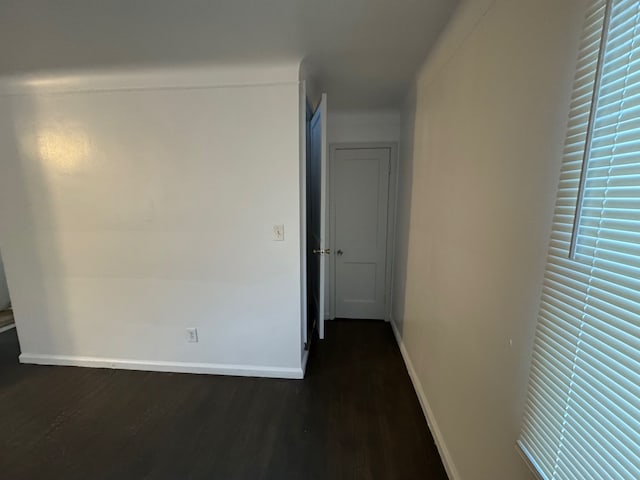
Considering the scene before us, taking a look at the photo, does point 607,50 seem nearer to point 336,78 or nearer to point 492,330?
point 492,330

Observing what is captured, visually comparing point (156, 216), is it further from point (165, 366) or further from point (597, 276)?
point (597, 276)

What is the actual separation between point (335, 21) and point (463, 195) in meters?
1.13

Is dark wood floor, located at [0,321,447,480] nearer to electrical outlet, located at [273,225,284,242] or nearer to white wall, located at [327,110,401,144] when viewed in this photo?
electrical outlet, located at [273,225,284,242]

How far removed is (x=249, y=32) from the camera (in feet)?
5.02

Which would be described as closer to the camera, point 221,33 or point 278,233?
point 221,33

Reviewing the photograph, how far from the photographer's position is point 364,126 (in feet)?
9.66

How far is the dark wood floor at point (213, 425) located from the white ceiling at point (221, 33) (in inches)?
93.3

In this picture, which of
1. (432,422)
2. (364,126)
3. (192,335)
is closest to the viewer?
(432,422)

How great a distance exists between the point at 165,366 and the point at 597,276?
9.05 ft

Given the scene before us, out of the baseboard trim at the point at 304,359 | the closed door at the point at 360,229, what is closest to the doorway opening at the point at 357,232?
the closed door at the point at 360,229

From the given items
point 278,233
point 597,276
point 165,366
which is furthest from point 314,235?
point 597,276

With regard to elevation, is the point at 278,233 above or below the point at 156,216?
below

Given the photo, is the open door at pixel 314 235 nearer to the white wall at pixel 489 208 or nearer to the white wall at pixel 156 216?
the white wall at pixel 156 216

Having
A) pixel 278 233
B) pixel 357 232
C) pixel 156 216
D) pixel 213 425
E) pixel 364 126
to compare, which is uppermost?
pixel 364 126
